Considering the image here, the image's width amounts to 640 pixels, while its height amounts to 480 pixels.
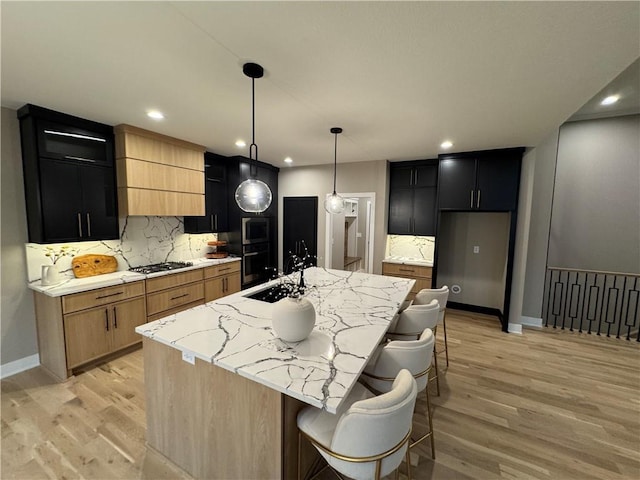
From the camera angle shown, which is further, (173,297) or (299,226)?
(299,226)

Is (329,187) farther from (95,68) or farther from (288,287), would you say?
(95,68)

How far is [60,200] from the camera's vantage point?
2.75 m

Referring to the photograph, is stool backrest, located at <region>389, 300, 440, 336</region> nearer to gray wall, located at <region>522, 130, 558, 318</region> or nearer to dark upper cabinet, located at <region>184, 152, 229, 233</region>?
gray wall, located at <region>522, 130, 558, 318</region>

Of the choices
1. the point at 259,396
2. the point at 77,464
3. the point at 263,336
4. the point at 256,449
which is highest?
the point at 263,336

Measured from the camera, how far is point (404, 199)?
188 inches

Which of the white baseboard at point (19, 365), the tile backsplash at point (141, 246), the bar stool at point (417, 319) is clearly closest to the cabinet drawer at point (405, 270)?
the bar stool at point (417, 319)

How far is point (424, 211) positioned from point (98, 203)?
4.69 m

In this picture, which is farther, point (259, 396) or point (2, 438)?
point (2, 438)

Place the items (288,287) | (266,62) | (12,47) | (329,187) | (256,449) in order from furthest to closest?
(329,187) < (288,287) < (266,62) < (12,47) < (256,449)

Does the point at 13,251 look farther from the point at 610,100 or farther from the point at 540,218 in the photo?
the point at 610,100

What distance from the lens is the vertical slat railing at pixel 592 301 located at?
406cm

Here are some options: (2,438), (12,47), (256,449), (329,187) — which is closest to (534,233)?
(329,187)

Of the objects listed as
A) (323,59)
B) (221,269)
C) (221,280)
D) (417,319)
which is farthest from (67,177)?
(417,319)

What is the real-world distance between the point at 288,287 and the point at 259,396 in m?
1.28
